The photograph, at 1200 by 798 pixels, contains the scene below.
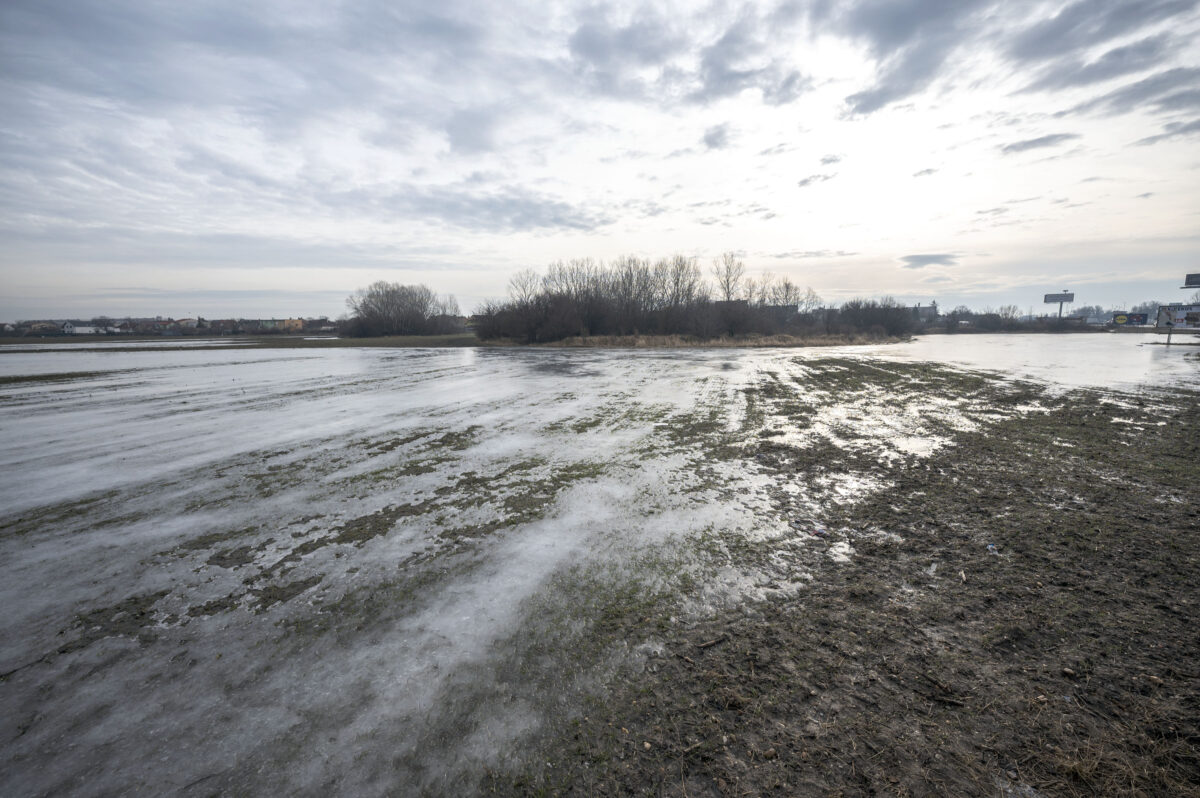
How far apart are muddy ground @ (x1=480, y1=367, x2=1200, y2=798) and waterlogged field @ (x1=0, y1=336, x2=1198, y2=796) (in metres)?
0.03

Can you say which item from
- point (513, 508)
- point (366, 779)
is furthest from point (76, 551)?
point (366, 779)

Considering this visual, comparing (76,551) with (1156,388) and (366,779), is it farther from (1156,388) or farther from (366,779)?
(1156,388)

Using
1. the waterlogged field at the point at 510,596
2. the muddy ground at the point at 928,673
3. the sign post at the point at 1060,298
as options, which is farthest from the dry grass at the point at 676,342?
the sign post at the point at 1060,298

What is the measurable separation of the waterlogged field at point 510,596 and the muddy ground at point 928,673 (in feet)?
0.09

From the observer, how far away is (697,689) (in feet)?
9.32

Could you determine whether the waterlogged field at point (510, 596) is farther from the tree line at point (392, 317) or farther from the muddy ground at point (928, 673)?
the tree line at point (392, 317)

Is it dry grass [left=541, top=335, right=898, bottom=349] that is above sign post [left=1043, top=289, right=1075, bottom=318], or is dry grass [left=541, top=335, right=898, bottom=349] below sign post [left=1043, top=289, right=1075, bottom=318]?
below

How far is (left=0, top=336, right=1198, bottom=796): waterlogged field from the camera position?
2.43 metres

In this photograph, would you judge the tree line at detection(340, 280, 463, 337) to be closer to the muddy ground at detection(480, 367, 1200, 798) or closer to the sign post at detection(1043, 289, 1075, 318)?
the muddy ground at detection(480, 367, 1200, 798)

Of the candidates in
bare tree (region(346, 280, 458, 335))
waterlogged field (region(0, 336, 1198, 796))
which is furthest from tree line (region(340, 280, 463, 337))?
waterlogged field (region(0, 336, 1198, 796))

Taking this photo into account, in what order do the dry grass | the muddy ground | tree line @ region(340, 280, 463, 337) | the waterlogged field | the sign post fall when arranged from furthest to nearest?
the sign post, tree line @ region(340, 280, 463, 337), the dry grass, the waterlogged field, the muddy ground

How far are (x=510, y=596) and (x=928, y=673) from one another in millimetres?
2964

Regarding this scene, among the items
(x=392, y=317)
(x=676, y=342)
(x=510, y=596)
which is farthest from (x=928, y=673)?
(x=392, y=317)

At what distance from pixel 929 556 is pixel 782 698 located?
2.65m
